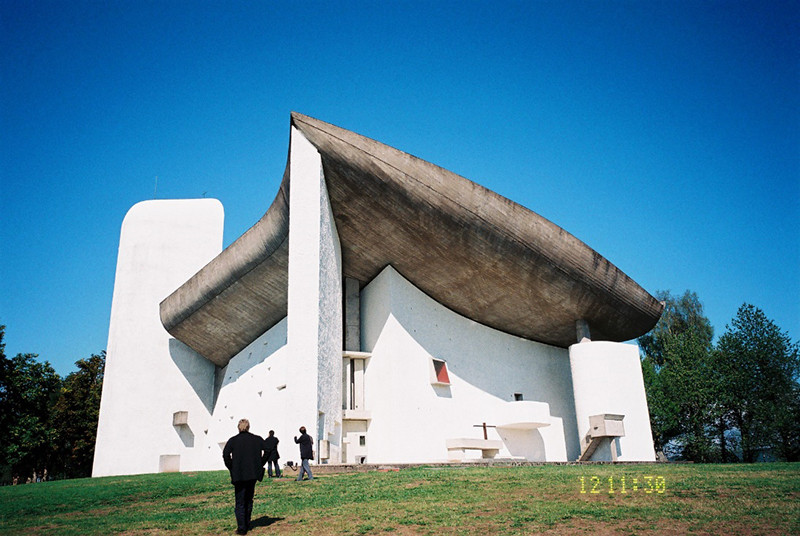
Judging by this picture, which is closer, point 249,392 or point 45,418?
point 249,392

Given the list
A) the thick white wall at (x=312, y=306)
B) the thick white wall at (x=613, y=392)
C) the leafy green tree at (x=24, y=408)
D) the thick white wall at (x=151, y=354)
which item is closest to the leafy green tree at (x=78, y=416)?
the leafy green tree at (x=24, y=408)

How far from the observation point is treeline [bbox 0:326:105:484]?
27.8m

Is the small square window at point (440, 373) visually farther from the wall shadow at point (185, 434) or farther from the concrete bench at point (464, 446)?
the wall shadow at point (185, 434)

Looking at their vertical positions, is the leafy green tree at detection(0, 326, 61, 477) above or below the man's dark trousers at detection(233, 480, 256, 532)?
above

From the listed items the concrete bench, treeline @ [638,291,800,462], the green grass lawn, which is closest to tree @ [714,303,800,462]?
treeline @ [638,291,800,462]

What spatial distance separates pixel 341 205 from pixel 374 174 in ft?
5.99

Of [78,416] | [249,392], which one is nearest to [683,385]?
[249,392]

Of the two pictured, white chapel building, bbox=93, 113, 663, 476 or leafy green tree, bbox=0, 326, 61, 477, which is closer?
white chapel building, bbox=93, 113, 663, 476

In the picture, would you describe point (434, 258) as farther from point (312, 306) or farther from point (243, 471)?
→ point (243, 471)

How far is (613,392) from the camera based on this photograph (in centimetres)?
2064

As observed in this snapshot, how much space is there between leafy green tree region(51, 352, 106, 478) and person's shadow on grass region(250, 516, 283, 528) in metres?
29.8

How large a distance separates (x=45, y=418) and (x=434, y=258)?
23875 mm

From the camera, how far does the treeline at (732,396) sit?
25.9 m
